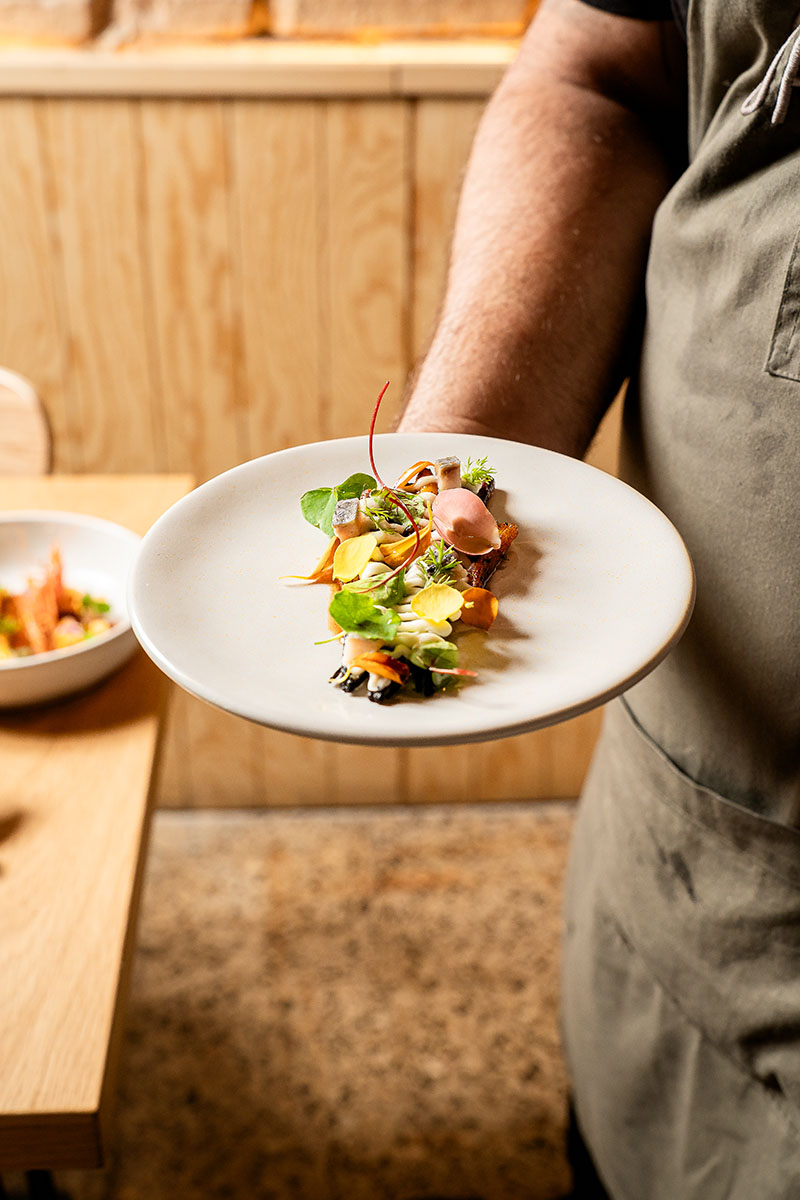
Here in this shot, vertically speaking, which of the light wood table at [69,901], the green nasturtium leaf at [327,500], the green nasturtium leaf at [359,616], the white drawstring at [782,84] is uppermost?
the white drawstring at [782,84]

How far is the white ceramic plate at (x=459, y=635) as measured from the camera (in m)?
0.50

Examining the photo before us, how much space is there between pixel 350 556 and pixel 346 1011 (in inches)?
53.0

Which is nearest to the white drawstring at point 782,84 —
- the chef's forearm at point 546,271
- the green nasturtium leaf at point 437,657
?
the chef's forearm at point 546,271

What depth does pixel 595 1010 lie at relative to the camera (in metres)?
0.89

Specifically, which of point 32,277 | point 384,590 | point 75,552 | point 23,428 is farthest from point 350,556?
point 32,277

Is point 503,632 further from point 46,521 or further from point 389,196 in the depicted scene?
point 389,196

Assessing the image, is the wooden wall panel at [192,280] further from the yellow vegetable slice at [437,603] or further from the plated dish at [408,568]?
the yellow vegetable slice at [437,603]

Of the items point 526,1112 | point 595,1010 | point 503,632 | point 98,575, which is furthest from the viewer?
point 526,1112

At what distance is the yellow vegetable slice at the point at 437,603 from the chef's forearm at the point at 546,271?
0.17 meters

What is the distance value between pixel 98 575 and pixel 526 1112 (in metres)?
1.07

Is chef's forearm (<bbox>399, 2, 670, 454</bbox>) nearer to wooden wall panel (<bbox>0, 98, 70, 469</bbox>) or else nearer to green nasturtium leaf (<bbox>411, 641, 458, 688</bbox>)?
green nasturtium leaf (<bbox>411, 641, 458, 688</bbox>)

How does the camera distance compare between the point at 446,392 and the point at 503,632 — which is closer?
the point at 503,632

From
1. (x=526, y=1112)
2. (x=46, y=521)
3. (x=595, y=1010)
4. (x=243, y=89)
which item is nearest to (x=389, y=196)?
(x=243, y=89)

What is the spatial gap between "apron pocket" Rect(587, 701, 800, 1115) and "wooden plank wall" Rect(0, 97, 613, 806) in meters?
1.16
